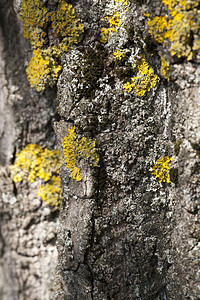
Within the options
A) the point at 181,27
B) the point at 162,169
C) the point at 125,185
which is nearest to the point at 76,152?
the point at 125,185

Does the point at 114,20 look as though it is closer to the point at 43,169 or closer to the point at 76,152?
the point at 76,152

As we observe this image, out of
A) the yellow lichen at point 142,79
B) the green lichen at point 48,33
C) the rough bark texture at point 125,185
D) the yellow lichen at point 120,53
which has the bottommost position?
the rough bark texture at point 125,185

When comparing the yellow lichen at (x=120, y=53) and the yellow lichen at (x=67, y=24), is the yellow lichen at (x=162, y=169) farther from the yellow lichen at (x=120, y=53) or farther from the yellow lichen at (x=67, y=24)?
the yellow lichen at (x=67, y=24)

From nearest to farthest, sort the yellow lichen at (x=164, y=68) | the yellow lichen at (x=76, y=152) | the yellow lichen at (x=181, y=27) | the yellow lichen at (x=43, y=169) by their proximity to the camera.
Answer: the yellow lichen at (x=181, y=27) < the yellow lichen at (x=164, y=68) < the yellow lichen at (x=76, y=152) < the yellow lichen at (x=43, y=169)

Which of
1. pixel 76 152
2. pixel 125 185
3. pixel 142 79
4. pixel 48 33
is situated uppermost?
pixel 48 33

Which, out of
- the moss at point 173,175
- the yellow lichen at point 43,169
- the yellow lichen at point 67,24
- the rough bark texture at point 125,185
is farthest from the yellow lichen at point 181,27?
the yellow lichen at point 43,169

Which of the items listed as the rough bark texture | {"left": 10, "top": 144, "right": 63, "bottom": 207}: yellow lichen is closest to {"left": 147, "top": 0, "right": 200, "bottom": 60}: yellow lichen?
the rough bark texture

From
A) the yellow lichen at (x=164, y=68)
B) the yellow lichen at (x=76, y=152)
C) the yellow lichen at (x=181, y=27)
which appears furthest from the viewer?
the yellow lichen at (x=76, y=152)

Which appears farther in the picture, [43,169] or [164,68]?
[43,169]
